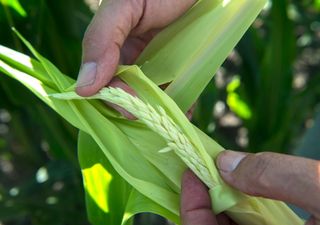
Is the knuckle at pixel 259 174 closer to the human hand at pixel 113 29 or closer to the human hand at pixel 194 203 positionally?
the human hand at pixel 194 203

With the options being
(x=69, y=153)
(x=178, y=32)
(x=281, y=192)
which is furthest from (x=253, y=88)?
(x=281, y=192)

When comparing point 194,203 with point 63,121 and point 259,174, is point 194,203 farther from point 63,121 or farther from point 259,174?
point 63,121

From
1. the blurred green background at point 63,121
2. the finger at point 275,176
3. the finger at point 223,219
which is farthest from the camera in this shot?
the blurred green background at point 63,121

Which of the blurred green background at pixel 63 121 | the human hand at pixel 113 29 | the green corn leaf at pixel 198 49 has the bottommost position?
the blurred green background at pixel 63 121

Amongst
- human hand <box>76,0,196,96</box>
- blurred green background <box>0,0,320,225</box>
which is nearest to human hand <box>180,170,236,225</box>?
human hand <box>76,0,196,96</box>

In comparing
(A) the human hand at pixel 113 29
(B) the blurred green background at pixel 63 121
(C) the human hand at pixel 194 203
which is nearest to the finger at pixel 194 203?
(C) the human hand at pixel 194 203

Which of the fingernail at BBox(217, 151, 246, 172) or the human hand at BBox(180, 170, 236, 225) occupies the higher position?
the fingernail at BBox(217, 151, 246, 172)

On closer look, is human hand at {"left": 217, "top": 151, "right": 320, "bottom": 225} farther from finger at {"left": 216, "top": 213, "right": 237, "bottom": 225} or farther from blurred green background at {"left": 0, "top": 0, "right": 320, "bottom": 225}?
blurred green background at {"left": 0, "top": 0, "right": 320, "bottom": 225}

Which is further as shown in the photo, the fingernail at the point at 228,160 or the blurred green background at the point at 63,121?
the blurred green background at the point at 63,121

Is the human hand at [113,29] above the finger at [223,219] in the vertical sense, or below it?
above
